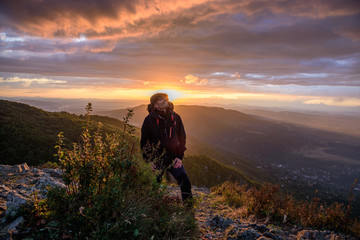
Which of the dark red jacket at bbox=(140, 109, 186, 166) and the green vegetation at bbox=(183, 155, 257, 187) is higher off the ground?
the dark red jacket at bbox=(140, 109, 186, 166)

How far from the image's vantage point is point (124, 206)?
8.59 ft

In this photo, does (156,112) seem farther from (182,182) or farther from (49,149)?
(49,149)

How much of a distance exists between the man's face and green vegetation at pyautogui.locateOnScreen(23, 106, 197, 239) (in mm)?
1490

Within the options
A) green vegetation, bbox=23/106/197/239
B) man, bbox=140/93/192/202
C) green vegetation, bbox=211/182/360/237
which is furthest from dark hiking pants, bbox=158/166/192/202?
green vegetation, bbox=211/182/360/237

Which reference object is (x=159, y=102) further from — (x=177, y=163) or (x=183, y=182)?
(x=183, y=182)

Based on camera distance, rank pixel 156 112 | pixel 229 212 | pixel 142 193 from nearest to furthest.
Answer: pixel 142 193 → pixel 156 112 → pixel 229 212

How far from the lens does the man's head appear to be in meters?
4.56

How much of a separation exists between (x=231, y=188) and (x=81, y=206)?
20.0 ft

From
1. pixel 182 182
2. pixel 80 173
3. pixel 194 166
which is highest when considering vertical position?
pixel 80 173

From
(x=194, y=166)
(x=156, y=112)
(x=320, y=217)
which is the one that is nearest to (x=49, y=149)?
(x=156, y=112)

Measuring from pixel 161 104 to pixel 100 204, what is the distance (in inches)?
103

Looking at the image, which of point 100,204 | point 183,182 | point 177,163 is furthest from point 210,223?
point 100,204

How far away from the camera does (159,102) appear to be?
456 centimetres

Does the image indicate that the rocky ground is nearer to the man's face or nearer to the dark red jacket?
the dark red jacket
